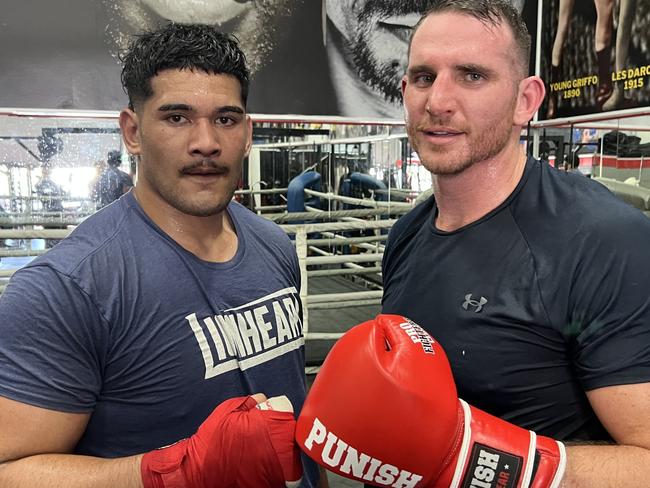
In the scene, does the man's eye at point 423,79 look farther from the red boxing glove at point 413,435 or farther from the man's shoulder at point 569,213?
the red boxing glove at point 413,435

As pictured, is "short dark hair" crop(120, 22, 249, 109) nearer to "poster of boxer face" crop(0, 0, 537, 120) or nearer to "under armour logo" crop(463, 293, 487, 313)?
"under armour logo" crop(463, 293, 487, 313)

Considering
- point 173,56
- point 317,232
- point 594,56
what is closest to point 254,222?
point 173,56

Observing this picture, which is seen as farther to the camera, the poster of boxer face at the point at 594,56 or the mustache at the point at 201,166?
the poster of boxer face at the point at 594,56

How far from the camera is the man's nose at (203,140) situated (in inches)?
45.3

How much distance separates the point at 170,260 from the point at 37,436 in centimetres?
41

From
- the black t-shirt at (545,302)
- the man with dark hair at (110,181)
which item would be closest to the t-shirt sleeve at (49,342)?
the black t-shirt at (545,302)

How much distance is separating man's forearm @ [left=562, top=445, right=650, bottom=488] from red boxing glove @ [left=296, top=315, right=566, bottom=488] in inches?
1.2

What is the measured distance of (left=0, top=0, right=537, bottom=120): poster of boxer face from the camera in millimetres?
2648

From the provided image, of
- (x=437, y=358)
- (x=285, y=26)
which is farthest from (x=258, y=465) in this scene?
(x=285, y=26)

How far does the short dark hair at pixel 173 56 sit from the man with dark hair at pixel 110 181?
207 centimetres

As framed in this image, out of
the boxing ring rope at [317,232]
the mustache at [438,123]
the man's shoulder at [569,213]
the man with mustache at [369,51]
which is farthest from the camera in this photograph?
the man with mustache at [369,51]

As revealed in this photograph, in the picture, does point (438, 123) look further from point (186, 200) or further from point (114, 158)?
point (114, 158)

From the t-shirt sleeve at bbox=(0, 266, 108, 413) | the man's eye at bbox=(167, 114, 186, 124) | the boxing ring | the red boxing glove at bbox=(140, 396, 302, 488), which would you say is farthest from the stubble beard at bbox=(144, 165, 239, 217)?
the boxing ring

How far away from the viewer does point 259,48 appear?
293 cm
